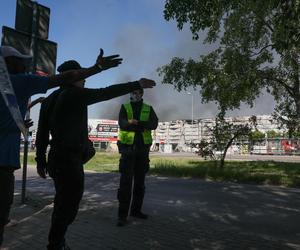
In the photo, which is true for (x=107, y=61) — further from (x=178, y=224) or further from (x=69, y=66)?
(x=178, y=224)

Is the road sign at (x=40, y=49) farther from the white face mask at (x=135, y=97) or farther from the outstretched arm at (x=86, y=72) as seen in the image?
the outstretched arm at (x=86, y=72)

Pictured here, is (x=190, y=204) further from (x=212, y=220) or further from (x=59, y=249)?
(x=59, y=249)

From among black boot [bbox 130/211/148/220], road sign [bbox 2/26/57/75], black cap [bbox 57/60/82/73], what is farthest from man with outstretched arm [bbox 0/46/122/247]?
road sign [bbox 2/26/57/75]

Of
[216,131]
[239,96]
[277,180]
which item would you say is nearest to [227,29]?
[239,96]

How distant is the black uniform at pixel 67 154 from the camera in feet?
13.9

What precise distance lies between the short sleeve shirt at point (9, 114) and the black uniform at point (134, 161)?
2908 millimetres

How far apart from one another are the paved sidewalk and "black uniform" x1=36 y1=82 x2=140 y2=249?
80cm

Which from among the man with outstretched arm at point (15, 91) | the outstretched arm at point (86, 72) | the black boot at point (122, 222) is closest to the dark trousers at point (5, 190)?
the man with outstretched arm at point (15, 91)

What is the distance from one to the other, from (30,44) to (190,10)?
2.73 meters

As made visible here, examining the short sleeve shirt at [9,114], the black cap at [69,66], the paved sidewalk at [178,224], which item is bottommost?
the paved sidewalk at [178,224]

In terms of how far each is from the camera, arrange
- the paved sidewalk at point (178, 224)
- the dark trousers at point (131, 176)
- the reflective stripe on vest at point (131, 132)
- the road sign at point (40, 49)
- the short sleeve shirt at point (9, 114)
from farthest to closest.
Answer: the road sign at point (40, 49), the reflective stripe on vest at point (131, 132), the dark trousers at point (131, 176), the paved sidewalk at point (178, 224), the short sleeve shirt at point (9, 114)

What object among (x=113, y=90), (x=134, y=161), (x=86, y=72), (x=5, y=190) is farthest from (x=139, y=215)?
(x=86, y=72)

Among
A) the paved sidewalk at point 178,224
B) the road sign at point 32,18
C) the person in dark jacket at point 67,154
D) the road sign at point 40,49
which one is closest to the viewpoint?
the person in dark jacket at point 67,154

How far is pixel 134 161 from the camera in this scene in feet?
21.2
